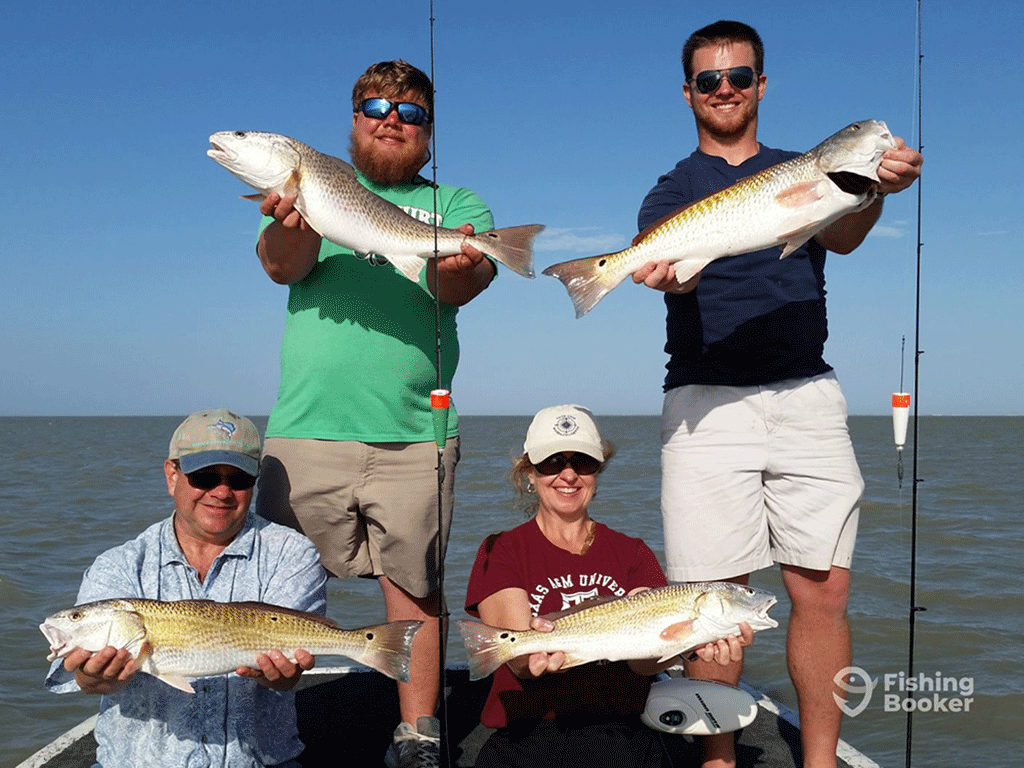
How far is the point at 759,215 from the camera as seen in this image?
3713 millimetres

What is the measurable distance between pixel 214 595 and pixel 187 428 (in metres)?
0.68

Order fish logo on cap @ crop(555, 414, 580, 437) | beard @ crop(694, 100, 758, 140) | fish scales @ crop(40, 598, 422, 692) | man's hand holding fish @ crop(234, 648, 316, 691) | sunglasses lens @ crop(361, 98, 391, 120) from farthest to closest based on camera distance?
sunglasses lens @ crop(361, 98, 391, 120) < beard @ crop(694, 100, 758, 140) < fish logo on cap @ crop(555, 414, 580, 437) < man's hand holding fish @ crop(234, 648, 316, 691) < fish scales @ crop(40, 598, 422, 692)

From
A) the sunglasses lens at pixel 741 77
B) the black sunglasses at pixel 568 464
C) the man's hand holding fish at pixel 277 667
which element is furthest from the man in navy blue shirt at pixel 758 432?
the man's hand holding fish at pixel 277 667

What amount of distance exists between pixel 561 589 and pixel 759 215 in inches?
68.1

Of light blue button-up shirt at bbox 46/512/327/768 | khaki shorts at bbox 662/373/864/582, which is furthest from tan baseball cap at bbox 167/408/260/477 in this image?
khaki shorts at bbox 662/373/864/582

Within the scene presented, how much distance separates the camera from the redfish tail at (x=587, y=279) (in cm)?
388

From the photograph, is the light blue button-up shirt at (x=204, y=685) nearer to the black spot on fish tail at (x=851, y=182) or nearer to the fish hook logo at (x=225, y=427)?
the fish hook logo at (x=225, y=427)

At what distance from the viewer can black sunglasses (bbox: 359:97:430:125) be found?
436 centimetres

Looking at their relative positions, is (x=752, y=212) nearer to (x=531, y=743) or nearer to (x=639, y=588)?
(x=639, y=588)

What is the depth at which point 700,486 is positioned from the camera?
420cm

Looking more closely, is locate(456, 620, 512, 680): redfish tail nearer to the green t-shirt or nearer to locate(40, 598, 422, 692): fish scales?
locate(40, 598, 422, 692): fish scales

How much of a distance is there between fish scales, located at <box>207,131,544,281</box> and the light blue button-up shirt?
1312 mm

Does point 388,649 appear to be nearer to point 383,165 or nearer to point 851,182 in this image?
point 383,165

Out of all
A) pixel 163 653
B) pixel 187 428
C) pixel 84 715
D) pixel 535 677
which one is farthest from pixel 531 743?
pixel 84 715
